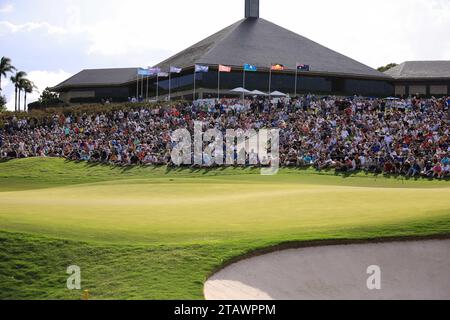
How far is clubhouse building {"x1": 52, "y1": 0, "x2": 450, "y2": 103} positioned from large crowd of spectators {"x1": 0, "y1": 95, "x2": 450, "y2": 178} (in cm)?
1087

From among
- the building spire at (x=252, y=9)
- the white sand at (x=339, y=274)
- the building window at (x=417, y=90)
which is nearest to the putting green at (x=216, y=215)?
the white sand at (x=339, y=274)

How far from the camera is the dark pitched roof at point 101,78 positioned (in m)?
79.4

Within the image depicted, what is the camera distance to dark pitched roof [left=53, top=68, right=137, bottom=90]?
79438 millimetres

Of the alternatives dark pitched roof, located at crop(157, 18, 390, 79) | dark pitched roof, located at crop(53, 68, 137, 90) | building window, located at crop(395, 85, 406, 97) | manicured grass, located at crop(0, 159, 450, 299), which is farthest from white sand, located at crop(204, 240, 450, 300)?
dark pitched roof, located at crop(53, 68, 137, 90)

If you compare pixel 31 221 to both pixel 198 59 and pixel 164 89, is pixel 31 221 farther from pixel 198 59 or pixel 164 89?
pixel 164 89

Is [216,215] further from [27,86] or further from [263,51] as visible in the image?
[27,86]

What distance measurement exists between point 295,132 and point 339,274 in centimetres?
2828

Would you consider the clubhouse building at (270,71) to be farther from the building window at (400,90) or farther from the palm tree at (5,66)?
the palm tree at (5,66)

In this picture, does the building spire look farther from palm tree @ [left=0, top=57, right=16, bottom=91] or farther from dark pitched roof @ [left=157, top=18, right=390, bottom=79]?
palm tree @ [left=0, top=57, right=16, bottom=91]

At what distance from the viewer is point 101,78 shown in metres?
81.6

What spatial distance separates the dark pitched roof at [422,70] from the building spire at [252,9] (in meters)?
16.1

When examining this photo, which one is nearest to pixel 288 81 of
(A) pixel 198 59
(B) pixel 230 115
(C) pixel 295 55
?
(C) pixel 295 55

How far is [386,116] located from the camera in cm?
4112

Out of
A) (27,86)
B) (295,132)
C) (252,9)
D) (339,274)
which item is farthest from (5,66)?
(339,274)
